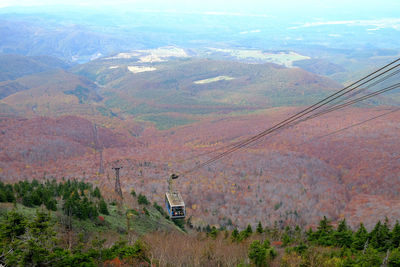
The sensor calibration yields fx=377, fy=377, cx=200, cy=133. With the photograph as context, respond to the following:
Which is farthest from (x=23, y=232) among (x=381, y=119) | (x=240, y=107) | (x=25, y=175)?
(x=240, y=107)

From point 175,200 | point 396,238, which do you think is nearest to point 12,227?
point 175,200

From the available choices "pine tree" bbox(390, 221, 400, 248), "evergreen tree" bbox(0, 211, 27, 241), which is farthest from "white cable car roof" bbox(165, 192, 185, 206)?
"pine tree" bbox(390, 221, 400, 248)

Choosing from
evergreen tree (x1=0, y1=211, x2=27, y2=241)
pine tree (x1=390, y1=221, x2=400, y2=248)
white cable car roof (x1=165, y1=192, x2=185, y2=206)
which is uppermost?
evergreen tree (x1=0, y1=211, x2=27, y2=241)

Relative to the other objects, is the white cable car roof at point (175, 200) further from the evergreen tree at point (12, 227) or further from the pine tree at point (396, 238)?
the pine tree at point (396, 238)

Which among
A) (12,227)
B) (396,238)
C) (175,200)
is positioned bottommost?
(396,238)

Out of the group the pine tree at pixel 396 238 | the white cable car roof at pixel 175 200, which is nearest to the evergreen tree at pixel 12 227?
the white cable car roof at pixel 175 200

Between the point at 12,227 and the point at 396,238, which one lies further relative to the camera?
the point at 396,238

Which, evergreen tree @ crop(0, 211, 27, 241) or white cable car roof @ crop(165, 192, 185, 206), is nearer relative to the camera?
evergreen tree @ crop(0, 211, 27, 241)

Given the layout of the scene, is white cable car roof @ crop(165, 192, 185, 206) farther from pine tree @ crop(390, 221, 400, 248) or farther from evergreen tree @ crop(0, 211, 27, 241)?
pine tree @ crop(390, 221, 400, 248)

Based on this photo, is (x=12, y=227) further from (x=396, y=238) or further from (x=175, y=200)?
(x=396, y=238)

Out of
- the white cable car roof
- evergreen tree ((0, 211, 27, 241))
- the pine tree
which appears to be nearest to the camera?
evergreen tree ((0, 211, 27, 241))

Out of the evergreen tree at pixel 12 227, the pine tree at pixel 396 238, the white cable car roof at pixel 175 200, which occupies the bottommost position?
the pine tree at pixel 396 238
